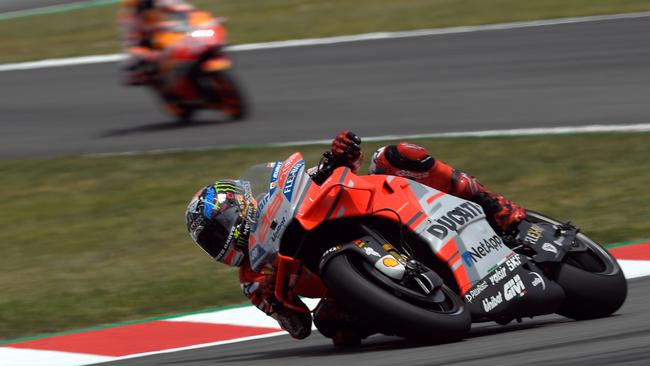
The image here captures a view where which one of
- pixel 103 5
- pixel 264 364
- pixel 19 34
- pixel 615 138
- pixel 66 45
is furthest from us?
pixel 103 5

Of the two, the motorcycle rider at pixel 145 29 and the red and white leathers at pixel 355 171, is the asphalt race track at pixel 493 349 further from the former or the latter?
the motorcycle rider at pixel 145 29

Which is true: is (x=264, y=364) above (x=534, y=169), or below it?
above

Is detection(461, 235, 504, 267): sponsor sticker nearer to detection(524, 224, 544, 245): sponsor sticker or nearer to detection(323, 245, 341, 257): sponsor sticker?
detection(524, 224, 544, 245): sponsor sticker

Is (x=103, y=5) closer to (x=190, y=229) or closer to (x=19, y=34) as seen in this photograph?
(x=19, y=34)

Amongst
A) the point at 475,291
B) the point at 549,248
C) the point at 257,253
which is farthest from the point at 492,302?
the point at 257,253

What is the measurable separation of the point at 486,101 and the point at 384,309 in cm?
960

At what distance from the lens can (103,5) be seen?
77.6 feet

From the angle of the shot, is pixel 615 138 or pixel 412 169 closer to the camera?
pixel 412 169

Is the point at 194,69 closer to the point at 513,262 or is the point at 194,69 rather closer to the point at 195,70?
the point at 195,70

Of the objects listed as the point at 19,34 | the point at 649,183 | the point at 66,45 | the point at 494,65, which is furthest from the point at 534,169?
the point at 19,34

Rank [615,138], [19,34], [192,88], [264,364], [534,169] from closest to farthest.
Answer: [264,364] → [534,169] → [615,138] → [192,88] → [19,34]

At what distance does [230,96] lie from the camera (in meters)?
14.6

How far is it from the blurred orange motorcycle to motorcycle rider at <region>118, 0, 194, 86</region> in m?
0.05

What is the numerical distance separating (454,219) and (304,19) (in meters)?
15.3
